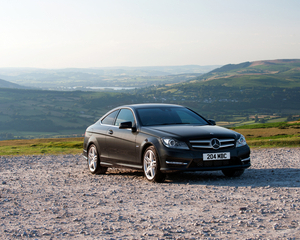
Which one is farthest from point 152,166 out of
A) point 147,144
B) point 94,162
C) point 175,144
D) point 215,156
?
point 94,162

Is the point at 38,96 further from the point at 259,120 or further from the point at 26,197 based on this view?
the point at 26,197

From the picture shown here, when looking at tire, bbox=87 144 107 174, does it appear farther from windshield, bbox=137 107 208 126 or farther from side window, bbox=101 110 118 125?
windshield, bbox=137 107 208 126

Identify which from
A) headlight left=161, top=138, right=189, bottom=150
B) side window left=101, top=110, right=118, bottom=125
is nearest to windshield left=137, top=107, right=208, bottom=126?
side window left=101, top=110, right=118, bottom=125

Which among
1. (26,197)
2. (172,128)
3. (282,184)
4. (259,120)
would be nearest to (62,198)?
(26,197)

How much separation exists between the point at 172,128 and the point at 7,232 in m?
4.63

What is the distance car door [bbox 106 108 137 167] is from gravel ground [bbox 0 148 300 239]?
0.50m

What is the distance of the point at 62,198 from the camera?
6.92m

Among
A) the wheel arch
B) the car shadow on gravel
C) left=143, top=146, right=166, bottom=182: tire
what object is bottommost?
the car shadow on gravel

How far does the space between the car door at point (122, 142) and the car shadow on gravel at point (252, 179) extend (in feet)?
3.53

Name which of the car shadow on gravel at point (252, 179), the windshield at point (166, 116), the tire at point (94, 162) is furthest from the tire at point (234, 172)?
the tire at point (94, 162)

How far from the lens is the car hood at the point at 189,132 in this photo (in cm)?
791

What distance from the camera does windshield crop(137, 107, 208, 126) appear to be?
8.99 meters

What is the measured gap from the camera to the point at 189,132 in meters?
8.05

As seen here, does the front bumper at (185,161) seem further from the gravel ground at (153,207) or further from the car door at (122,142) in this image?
the car door at (122,142)
